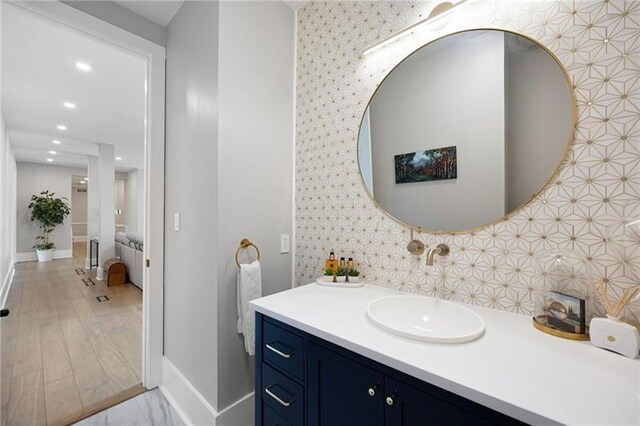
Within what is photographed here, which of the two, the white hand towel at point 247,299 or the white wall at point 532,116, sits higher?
the white wall at point 532,116

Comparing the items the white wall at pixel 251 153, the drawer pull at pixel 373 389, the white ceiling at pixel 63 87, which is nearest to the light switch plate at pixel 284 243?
the white wall at pixel 251 153

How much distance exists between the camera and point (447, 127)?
119 centimetres

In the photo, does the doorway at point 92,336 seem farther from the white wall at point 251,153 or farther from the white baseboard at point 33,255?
the white baseboard at point 33,255

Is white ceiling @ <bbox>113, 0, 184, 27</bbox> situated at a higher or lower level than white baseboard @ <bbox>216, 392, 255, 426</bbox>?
higher

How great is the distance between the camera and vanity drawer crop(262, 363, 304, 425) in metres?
0.99

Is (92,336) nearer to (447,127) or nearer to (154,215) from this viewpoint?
(154,215)

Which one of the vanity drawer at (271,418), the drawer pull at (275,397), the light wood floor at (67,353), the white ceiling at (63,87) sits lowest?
the light wood floor at (67,353)

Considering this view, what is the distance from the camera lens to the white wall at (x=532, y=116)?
3.08 ft

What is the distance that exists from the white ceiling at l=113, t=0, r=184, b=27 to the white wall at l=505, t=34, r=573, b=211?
Answer: 1941 mm

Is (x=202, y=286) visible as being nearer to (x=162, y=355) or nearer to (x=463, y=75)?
(x=162, y=355)

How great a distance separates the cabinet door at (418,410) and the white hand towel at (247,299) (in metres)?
0.87

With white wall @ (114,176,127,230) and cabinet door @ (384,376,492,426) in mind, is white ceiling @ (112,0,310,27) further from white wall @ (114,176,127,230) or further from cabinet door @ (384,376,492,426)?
white wall @ (114,176,127,230)

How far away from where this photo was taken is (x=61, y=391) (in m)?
1.85

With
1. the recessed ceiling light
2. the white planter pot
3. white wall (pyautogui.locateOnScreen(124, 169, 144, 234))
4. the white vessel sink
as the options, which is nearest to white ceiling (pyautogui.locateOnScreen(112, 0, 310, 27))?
the recessed ceiling light
